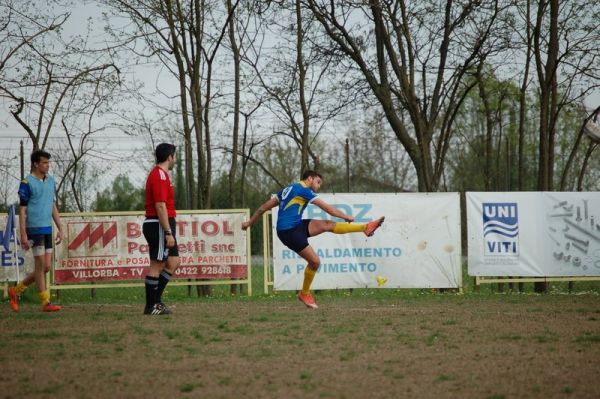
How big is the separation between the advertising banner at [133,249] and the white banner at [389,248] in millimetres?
877

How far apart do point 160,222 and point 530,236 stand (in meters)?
8.48

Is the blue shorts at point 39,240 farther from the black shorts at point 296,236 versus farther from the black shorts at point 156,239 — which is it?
the black shorts at point 296,236

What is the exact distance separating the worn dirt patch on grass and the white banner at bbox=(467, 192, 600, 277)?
465 cm

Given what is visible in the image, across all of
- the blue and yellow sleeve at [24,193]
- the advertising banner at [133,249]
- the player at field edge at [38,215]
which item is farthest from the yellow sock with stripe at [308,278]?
the blue and yellow sleeve at [24,193]

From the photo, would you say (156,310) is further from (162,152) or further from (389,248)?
(389,248)

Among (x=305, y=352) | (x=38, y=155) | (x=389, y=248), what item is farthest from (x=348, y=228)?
(x=305, y=352)

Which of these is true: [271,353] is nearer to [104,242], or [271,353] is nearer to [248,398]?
[248,398]

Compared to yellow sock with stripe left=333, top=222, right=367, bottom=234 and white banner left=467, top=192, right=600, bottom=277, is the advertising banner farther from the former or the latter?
white banner left=467, top=192, right=600, bottom=277

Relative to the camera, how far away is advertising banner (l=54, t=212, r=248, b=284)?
15.8m

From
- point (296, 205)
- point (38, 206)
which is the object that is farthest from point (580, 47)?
point (38, 206)

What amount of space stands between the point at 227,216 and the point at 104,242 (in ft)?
7.40

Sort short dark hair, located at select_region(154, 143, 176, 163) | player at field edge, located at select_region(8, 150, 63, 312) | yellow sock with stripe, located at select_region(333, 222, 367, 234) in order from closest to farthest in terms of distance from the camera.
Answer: short dark hair, located at select_region(154, 143, 176, 163)
player at field edge, located at select_region(8, 150, 63, 312)
yellow sock with stripe, located at select_region(333, 222, 367, 234)

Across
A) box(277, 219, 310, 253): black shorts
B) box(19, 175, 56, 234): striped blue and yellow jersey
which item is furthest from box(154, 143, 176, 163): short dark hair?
box(277, 219, 310, 253): black shorts

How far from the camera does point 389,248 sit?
53.0ft
